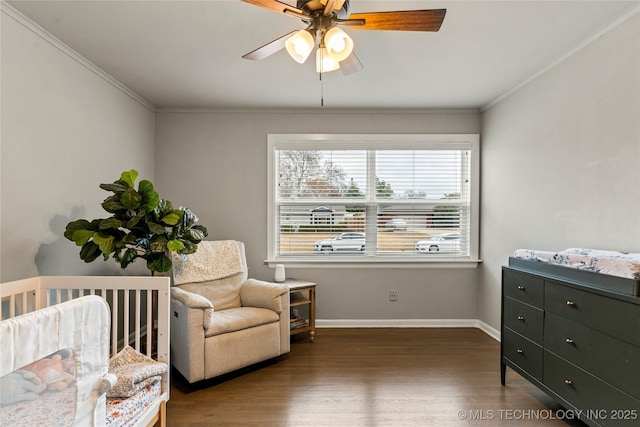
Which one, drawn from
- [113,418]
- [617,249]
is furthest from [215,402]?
[617,249]

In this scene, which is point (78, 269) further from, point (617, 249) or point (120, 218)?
point (617, 249)

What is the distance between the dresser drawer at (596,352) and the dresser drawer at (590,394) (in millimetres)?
37

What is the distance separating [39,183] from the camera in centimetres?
218

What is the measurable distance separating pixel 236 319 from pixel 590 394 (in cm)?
229

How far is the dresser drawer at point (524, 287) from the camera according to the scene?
2.14m

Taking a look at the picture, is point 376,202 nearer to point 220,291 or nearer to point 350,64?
point 220,291

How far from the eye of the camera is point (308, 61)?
2.62 m

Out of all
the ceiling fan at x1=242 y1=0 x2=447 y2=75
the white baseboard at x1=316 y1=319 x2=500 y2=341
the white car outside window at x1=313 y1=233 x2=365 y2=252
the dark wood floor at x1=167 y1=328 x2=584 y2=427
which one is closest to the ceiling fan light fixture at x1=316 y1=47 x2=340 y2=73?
the ceiling fan at x1=242 y1=0 x2=447 y2=75

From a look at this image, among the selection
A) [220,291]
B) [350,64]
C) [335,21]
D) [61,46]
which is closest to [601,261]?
[350,64]

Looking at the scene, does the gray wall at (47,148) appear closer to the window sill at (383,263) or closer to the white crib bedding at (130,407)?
the white crib bedding at (130,407)

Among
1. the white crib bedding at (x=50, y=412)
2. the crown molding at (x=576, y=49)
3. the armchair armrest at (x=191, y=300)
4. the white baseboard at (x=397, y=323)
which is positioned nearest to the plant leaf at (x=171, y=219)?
the armchair armrest at (x=191, y=300)

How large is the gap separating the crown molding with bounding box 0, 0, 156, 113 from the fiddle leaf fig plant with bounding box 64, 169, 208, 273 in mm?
956

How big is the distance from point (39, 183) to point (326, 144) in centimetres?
257

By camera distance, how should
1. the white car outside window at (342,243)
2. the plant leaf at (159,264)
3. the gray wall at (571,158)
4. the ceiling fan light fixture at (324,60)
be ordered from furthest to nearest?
the white car outside window at (342,243)
the plant leaf at (159,264)
the gray wall at (571,158)
the ceiling fan light fixture at (324,60)
